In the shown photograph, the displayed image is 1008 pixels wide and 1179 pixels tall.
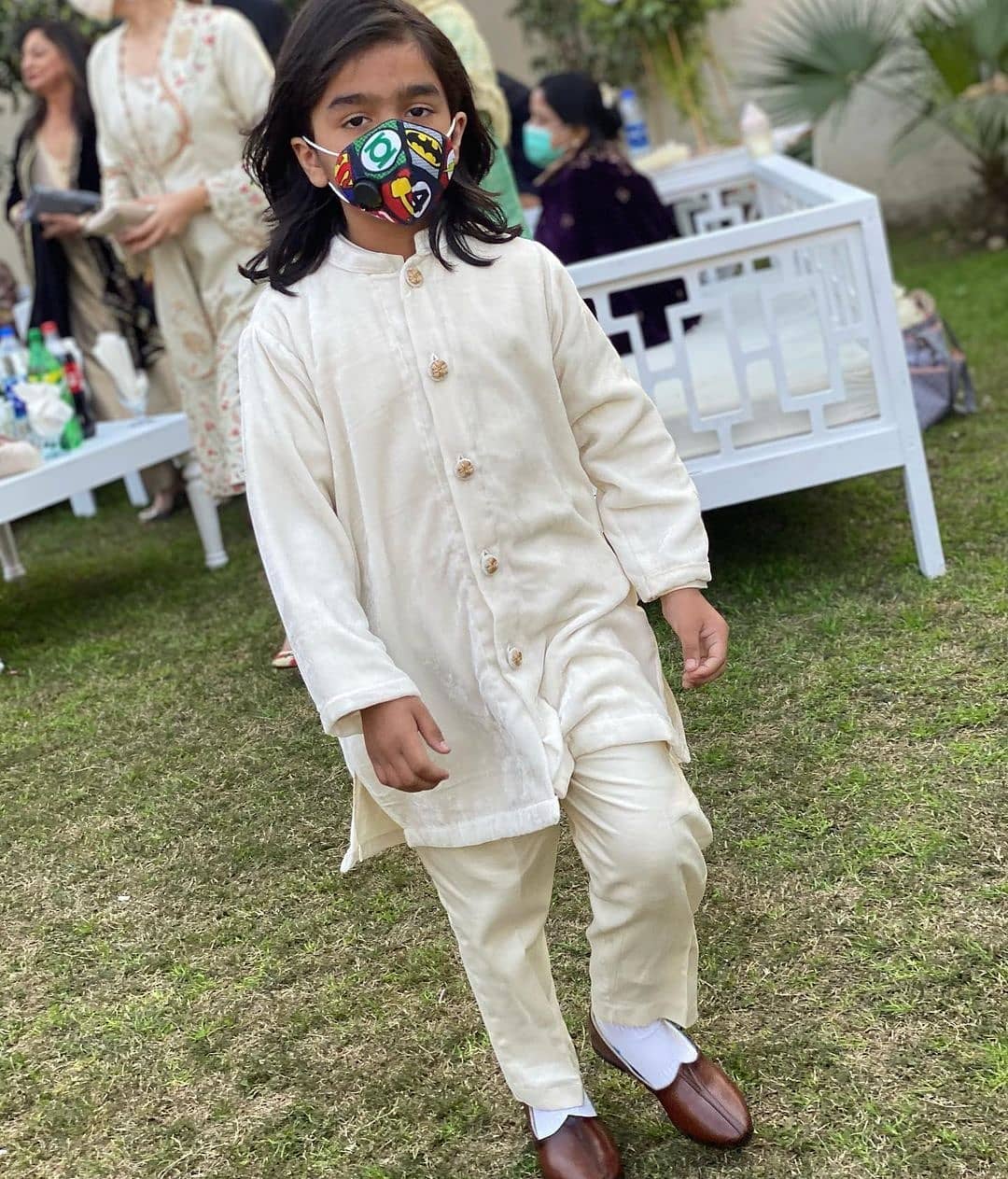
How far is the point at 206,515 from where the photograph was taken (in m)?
4.69

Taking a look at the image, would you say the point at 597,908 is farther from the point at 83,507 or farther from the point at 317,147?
the point at 83,507

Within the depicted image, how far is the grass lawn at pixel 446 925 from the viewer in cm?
188

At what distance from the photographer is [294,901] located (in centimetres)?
256

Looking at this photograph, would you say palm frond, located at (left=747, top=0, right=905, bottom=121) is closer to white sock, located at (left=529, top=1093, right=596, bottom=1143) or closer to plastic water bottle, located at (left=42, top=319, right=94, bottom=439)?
plastic water bottle, located at (left=42, top=319, right=94, bottom=439)

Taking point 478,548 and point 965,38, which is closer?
point 478,548

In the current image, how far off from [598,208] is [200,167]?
1.15m

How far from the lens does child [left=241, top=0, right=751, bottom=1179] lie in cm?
163

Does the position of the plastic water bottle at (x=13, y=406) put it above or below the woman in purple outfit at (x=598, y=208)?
below

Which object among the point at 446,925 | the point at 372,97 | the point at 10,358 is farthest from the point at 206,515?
the point at 372,97

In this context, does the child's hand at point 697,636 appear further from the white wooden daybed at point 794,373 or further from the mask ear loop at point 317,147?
the white wooden daybed at point 794,373

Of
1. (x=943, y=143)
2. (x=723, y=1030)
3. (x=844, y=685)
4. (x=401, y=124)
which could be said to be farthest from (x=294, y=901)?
(x=943, y=143)

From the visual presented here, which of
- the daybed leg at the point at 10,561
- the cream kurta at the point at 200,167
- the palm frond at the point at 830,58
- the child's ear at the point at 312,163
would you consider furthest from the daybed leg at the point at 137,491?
the child's ear at the point at 312,163

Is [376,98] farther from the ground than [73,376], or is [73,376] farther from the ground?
[376,98]

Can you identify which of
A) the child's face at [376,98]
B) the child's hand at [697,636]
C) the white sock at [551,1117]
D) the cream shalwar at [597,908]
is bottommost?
the white sock at [551,1117]
